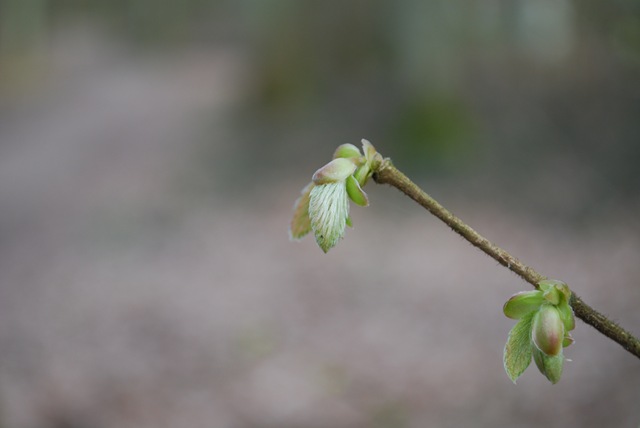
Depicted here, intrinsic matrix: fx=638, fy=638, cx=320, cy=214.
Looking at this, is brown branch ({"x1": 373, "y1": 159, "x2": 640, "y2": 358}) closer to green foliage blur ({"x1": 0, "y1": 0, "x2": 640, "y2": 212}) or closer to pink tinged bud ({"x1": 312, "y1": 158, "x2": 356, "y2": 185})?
pink tinged bud ({"x1": 312, "y1": 158, "x2": 356, "y2": 185})

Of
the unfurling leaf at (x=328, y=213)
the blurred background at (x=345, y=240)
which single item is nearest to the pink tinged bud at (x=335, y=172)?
the unfurling leaf at (x=328, y=213)

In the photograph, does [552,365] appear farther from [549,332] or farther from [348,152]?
[348,152]

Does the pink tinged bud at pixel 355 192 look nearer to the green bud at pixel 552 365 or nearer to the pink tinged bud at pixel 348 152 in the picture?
the pink tinged bud at pixel 348 152

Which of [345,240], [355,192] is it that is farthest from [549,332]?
[345,240]

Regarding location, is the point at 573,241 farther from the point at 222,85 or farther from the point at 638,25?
the point at 222,85

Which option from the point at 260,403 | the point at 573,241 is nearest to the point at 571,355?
the point at 573,241

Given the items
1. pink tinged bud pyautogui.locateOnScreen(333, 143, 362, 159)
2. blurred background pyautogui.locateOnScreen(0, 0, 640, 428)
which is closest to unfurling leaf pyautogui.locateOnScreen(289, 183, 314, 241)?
pink tinged bud pyautogui.locateOnScreen(333, 143, 362, 159)

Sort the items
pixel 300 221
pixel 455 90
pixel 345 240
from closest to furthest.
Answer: pixel 300 221 → pixel 345 240 → pixel 455 90
